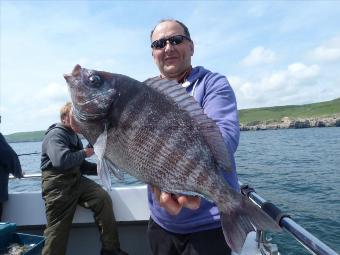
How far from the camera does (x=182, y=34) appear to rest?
278 cm

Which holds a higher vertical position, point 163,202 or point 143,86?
point 143,86

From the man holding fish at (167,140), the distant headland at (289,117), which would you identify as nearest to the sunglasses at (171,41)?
the man holding fish at (167,140)

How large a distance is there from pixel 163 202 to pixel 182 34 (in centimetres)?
137

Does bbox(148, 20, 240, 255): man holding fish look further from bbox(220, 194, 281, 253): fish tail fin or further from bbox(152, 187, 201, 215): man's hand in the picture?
bbox(220, 194, 281, 253): fish tail fin

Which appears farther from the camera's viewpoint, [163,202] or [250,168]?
[250,168]

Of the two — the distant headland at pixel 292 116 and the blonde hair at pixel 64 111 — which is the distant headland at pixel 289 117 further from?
the blonde hair at pixel 64 111

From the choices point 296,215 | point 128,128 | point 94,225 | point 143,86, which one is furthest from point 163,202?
point 296,215

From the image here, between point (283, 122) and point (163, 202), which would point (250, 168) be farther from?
point (283, 122)

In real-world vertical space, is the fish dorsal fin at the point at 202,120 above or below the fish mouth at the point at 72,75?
below

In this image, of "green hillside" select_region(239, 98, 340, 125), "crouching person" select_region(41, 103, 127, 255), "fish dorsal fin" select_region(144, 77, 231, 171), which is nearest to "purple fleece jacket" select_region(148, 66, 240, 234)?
"fish dorsal fin" select_region(144, 77, 231, 171)

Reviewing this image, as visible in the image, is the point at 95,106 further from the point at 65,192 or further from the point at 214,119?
the point at 65,192

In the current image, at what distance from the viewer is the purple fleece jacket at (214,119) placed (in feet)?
7.50

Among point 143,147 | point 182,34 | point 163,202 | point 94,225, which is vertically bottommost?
point 94,225

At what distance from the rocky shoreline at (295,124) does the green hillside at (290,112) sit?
12.9ft
